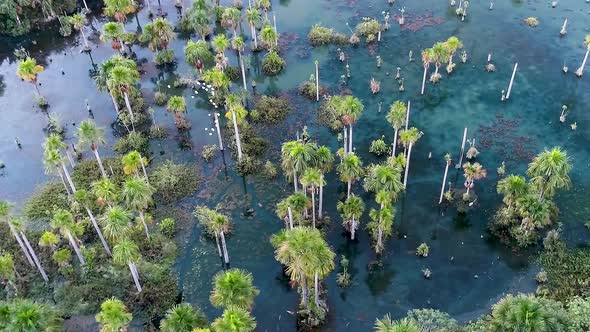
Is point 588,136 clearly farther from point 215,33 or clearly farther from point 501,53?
point 215,33

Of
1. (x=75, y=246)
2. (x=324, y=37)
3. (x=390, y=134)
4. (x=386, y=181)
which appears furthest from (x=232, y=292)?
(x=324, y=37)

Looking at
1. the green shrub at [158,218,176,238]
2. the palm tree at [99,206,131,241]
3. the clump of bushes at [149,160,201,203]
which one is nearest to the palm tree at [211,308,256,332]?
the palm tree at [99,206,131,241]

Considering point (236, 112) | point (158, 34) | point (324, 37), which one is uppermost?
point (158, 34)

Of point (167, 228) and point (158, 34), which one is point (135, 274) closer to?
point (167, 228)

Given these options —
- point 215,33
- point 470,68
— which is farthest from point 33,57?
point 470,68

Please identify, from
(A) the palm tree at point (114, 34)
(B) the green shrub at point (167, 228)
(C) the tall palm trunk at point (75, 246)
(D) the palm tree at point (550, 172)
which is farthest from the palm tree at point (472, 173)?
(A) the palm tree at point (114, 34)

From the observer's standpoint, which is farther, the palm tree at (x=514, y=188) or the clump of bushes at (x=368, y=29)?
the clump of bushes at (x=368, y=29)

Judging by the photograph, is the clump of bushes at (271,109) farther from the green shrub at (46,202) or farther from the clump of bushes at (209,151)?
the green shrub at (46,202)
